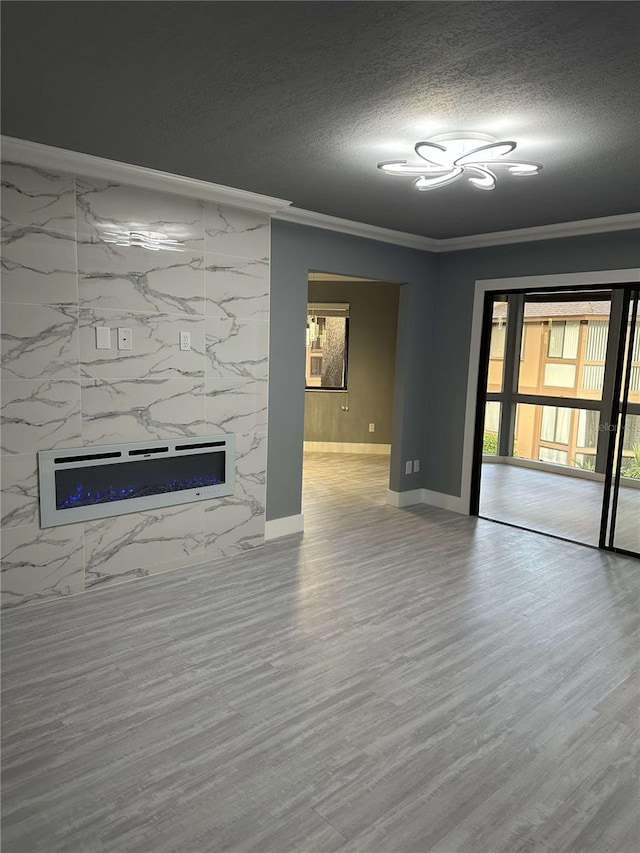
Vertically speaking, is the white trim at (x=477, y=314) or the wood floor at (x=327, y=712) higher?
the white trim at (x=477, y=314)

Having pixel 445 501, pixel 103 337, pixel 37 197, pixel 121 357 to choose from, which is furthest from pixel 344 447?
pixel 37 197

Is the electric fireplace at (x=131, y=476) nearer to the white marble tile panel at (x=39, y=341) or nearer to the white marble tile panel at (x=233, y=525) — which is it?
the white marble tile panel at (x=233, y=525)

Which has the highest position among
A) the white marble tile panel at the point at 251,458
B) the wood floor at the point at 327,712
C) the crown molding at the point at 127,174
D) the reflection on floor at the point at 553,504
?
the crown molding at the point at 127,174

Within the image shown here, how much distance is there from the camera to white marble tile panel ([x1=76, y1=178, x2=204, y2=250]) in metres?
3.55

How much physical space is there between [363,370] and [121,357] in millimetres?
5254

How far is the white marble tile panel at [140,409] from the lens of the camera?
3701 mm

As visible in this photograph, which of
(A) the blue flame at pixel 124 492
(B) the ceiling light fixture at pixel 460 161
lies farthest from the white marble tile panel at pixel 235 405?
(B) the ceiling light fixture at pixel 460 161

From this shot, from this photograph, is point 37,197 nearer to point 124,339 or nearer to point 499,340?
point 124,339

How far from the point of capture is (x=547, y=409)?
7703 millimetres

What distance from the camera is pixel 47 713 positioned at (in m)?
2.54

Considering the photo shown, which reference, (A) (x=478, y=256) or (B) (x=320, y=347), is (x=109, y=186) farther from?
(B) (x=320, y=347)

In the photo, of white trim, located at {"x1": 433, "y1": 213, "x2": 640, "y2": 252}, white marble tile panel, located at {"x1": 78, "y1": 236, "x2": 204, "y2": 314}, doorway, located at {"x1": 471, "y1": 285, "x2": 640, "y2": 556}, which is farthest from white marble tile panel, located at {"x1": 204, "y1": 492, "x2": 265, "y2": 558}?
white trim, located at {"x1": 433, "y1": 213, "x2": 640, "y2": 252}

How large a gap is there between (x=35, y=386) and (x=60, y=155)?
1.29 m

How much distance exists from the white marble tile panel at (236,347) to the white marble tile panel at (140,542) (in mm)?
1006
